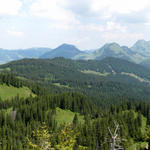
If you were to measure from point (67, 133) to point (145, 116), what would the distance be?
152 metres

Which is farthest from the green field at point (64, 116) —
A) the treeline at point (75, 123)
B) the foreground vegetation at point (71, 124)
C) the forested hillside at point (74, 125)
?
the treeline at point (75, 123)

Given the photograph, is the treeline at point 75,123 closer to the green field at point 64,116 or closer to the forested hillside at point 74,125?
the forested hillside at point 74,125

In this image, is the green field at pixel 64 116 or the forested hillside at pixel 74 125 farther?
the green field at pixel 64 116

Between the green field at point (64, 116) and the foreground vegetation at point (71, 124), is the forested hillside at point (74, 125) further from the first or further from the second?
the green field at point (64, 116)

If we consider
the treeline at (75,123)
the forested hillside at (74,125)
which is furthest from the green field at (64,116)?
the treeline at (75,123)

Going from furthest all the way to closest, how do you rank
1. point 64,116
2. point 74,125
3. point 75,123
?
1. point 64,116
2. point 75,123
3. point 74,125

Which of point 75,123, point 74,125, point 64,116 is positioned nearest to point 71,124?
point 74,125

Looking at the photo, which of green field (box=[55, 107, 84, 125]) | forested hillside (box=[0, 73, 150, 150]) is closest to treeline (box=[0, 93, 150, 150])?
forested hillside (box=[0, 73, 150, 150])

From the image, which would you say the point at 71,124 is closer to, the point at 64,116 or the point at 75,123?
the point at 75,123

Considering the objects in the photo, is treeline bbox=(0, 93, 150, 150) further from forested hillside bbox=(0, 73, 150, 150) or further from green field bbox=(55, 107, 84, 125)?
green field bbox=(55, 107, 84, 125)

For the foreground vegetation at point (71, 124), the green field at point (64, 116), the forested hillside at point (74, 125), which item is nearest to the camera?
the forested hillside at point (74, 125)

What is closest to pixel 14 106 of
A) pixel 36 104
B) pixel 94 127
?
pixel 36 104

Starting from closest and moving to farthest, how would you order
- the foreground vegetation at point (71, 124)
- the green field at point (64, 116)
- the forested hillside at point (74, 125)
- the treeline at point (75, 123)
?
the forested hillside at point (74, 125) < the foreground vegetation at point (71, 124) < the treeline at point (75, 123) < the green field at point (64, 116)

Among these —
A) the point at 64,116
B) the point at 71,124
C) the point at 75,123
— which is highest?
the point at 71,124
